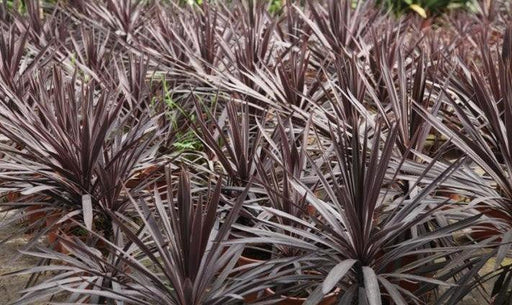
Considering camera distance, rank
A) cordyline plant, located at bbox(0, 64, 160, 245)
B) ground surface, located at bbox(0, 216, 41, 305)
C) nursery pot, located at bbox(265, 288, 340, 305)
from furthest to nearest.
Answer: ground surface, located at bbox(0, 216, 41, 305), cordyline plant, located at bbox(0, 64, 160, 245), nursery pot, located at bbox(265, 288, 340, 305)

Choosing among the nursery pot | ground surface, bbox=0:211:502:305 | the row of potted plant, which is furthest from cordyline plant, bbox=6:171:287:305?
ground surface, bbox=0:211:502:305

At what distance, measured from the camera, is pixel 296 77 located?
12.0 ft

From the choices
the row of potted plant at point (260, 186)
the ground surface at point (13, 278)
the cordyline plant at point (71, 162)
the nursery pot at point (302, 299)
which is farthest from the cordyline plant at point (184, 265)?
the ground surface at point (13, 278)

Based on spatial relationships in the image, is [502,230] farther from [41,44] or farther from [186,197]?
[41,44]

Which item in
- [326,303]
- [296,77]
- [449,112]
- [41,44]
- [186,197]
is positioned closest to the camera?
[186,197]

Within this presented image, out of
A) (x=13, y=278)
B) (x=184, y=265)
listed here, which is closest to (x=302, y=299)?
(x=184, y=265)

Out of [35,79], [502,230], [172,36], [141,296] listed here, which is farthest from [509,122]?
[172,36]

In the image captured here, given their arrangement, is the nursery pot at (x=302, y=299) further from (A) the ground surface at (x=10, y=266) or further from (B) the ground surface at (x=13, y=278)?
(A) the ground surface at (x=10, y=266)

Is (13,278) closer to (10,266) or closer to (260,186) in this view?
(10,266)

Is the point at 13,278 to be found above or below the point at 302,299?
below

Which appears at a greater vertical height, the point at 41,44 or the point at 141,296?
the point at 41,44

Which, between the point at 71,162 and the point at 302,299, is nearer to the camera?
the point at 302,299

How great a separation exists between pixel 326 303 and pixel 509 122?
0.80m

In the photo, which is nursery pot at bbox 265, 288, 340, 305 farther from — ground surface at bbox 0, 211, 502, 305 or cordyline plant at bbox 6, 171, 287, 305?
ground surface at bbox 0, 211, 502, 305
